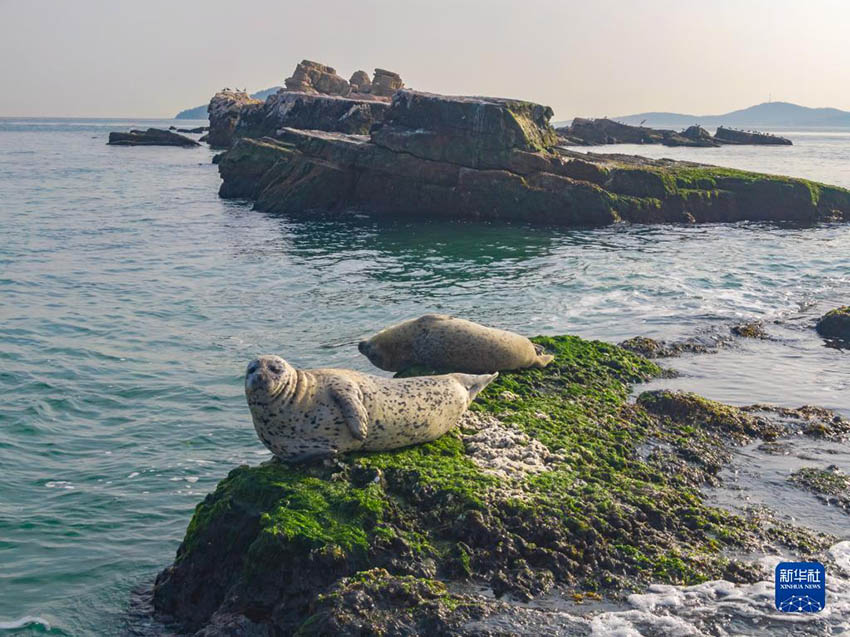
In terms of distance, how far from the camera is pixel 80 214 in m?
31.7

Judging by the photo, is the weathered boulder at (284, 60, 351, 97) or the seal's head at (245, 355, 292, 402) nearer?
the seal's head at (245, 355, 292, 402)

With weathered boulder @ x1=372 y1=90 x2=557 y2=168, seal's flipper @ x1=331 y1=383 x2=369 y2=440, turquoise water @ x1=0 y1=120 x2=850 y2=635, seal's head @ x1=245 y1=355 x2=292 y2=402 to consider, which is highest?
weathered boulder @ x1=372 y1=90 x2=557 y2=168

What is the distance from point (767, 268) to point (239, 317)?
533 inches

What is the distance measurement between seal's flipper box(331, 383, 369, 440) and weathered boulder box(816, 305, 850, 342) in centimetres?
994

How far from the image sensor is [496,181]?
98.5 ft

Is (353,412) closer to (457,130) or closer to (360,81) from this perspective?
(457,130)

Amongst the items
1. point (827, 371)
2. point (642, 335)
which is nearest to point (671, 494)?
point (827, 371)

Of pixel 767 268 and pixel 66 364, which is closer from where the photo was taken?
pixel 66 364

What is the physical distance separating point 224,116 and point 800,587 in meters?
78.4

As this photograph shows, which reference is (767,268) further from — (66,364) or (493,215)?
(66,364)

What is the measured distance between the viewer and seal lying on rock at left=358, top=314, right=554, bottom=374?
385 inches

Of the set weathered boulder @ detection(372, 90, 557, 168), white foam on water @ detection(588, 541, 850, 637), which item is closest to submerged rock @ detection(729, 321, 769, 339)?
white foam on water @ detection(588, 541, 850, 637)

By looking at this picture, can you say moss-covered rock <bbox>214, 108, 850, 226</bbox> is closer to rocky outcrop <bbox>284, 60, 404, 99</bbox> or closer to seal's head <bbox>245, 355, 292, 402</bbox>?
seal's head <bbox>245, 355, 292, 402</bbox>

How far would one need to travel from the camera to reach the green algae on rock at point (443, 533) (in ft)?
18.4
